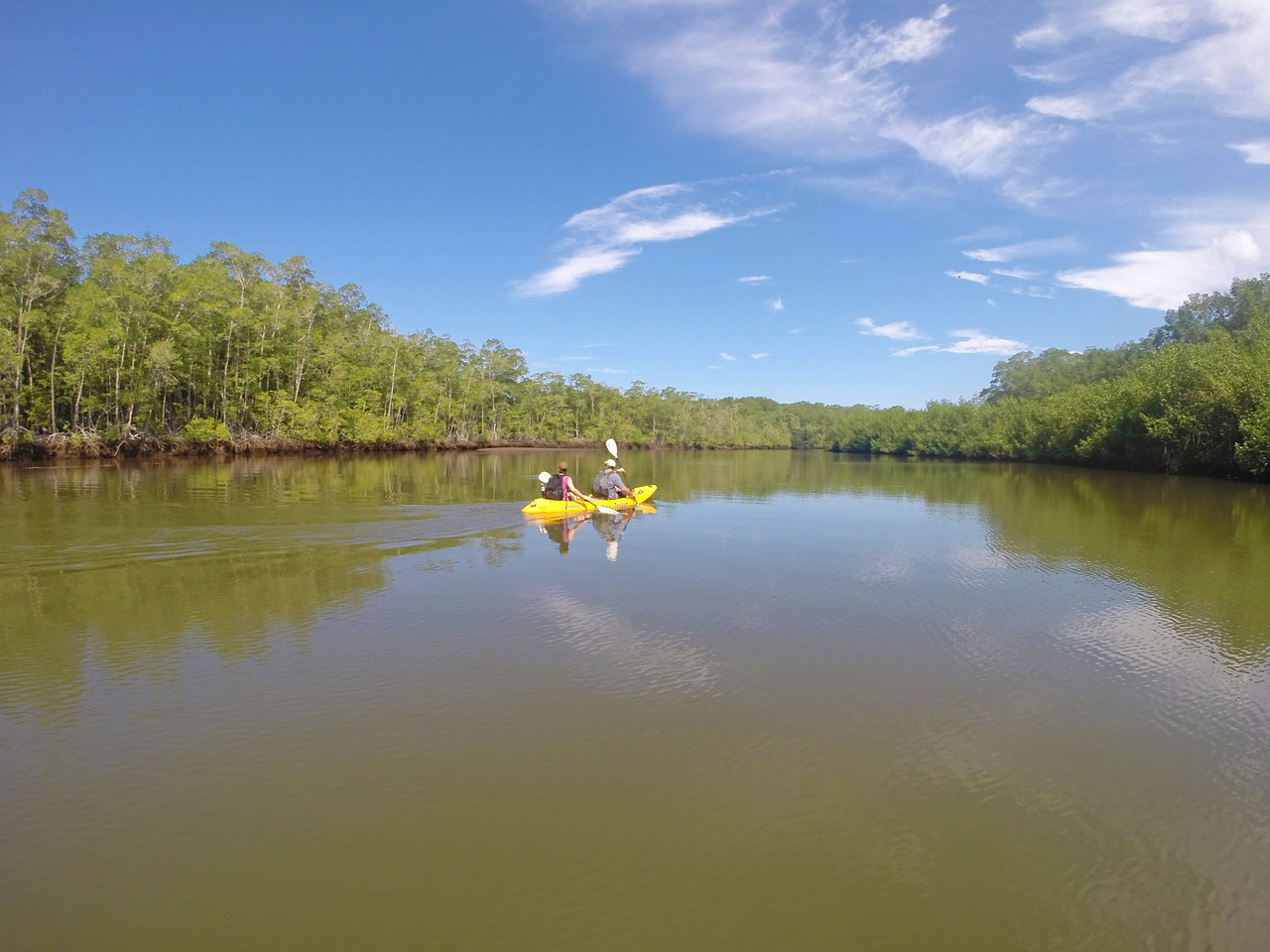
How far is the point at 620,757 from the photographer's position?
4.68m

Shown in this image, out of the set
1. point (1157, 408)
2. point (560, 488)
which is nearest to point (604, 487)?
point (560, 488)

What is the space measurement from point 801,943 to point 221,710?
4.32m

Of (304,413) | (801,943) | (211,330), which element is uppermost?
(211,330)

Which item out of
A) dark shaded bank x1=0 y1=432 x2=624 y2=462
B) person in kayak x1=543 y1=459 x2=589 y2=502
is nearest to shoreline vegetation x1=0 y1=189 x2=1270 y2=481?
dark shaded bank x1=0 y1=432 x2=624 y2=462

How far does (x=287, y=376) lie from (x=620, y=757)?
49.7m

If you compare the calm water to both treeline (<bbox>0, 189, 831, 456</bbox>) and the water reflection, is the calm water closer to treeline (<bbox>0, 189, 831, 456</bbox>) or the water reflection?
the water reflection

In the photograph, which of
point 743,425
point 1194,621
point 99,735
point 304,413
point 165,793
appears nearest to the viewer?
point 165,793

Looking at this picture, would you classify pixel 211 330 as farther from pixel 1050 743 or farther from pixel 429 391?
pixel 1050 743

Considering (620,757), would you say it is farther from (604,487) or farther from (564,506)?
(604,487)

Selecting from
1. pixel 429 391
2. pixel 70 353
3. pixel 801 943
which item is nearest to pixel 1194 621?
pixel 801 943

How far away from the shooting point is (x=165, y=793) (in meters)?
4.09

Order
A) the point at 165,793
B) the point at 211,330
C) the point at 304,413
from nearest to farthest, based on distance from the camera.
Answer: the point at 165,793 < the point at 211,330 < the point at 304,413

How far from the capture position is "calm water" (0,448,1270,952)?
323cm

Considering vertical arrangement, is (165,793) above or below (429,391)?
below
